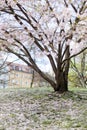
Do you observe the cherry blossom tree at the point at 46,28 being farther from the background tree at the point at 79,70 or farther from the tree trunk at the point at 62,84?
the background tree at the point at 79,70

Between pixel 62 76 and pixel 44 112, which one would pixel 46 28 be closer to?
pixel 62 76

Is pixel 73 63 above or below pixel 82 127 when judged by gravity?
above

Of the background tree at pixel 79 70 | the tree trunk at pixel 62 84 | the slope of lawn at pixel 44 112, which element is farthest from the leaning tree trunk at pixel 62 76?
the background tree at pixel 79 70

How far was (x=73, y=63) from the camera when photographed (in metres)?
21.8

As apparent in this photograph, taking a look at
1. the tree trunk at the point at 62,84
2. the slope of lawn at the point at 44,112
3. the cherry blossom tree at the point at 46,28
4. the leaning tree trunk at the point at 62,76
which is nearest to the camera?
the slope of lawn at the point at 44,112

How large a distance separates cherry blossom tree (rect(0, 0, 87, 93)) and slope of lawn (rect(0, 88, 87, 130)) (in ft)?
3.73

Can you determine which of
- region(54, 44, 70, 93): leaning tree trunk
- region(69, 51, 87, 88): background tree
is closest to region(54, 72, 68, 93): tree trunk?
region(54, 44, 70, 93): leaning tree trunk

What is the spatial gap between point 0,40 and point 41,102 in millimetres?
2326

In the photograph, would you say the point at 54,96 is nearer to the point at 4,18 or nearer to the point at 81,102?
the point at 81,102

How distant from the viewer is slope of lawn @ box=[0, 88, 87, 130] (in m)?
6.04

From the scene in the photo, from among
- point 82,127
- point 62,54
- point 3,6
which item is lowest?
point 82,127

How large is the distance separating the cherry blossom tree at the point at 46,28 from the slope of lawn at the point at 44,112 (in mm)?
1137

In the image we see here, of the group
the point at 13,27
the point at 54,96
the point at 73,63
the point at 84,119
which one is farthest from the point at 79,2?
the point at 73,63

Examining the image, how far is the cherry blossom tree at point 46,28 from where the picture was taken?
27.0 feet
